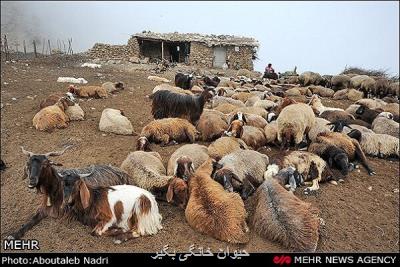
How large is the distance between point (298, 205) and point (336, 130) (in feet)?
13.0

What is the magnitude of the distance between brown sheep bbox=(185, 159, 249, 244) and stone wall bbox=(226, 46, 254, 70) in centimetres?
2079

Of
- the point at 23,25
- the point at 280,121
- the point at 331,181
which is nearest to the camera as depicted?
the point at 331,181

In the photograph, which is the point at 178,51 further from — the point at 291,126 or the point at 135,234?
the point at 135,234

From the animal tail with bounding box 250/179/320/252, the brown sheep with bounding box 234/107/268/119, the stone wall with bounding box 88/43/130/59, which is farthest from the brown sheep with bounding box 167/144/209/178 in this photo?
the stone wall with bounding box 88/43/130/59

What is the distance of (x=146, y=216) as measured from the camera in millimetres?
4836

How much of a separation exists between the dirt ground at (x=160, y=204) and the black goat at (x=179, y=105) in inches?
20.8

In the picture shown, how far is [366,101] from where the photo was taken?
1284 centimetres

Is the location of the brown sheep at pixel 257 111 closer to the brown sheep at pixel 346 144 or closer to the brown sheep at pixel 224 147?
the brown sheep at pixel 346 144

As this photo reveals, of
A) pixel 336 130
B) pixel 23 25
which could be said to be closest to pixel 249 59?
pixel 336 130

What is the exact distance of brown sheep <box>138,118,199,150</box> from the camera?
7973 millimetres

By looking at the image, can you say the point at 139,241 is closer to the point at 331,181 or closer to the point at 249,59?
the point at 331,181

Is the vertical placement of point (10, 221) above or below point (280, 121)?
below

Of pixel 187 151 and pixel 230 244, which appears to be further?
pixel 187 151

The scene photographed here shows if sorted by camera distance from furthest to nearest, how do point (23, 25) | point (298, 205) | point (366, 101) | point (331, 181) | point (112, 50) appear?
1. point (23, 25)
2. point (112, 50)
3. point (366, 101)
4. point (331, 181)
5. point (298, 205)
